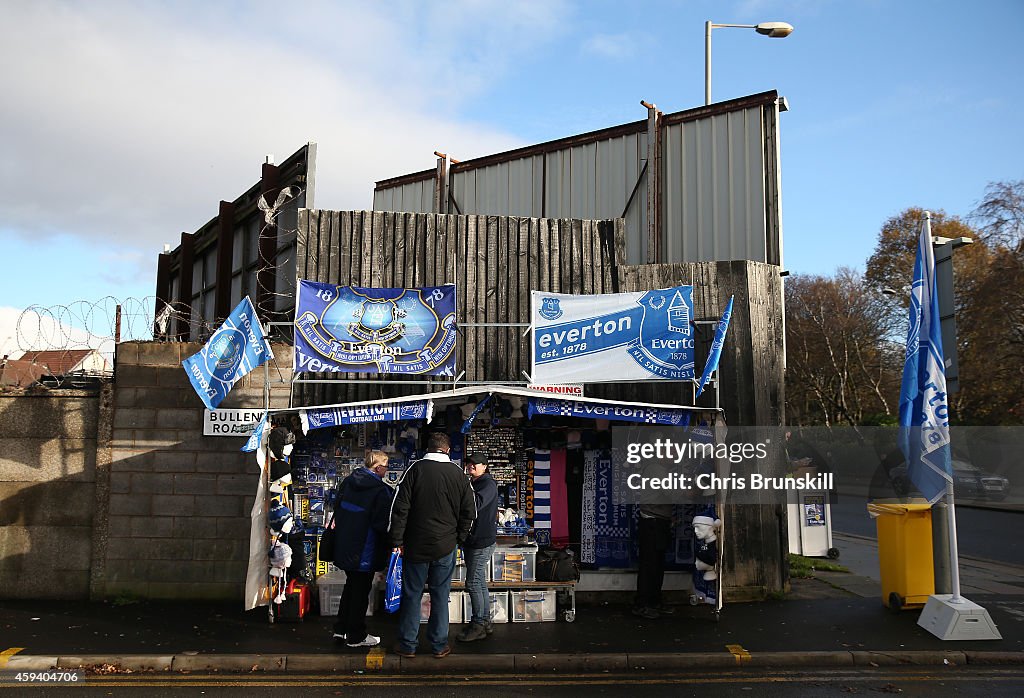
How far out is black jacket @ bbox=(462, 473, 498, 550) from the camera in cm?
833

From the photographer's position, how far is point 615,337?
10.0m

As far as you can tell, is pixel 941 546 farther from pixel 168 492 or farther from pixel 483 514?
pixel 168 492

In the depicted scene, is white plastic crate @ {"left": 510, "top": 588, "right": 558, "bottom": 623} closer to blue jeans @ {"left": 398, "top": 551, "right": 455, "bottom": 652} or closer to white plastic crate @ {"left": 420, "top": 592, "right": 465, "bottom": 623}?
white plastic crate @ {"left": 420, "top": 592, "right": 465, "bottom": 623}

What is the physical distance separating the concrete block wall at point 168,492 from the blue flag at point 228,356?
130cm

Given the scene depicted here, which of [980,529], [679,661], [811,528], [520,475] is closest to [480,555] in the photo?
[520,475]

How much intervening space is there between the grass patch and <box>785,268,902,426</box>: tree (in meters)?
30.1

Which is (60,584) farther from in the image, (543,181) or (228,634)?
(543,181)

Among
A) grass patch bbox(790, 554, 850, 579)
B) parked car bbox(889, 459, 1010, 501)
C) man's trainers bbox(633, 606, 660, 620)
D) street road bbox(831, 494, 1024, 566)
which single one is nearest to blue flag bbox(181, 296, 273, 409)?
man's trainers bbox(633, 606, 660, 620)

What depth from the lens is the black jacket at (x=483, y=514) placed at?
8.33 m

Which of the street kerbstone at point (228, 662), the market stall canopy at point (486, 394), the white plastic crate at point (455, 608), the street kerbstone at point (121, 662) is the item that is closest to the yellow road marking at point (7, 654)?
the street kerbstone at point (121, 662)

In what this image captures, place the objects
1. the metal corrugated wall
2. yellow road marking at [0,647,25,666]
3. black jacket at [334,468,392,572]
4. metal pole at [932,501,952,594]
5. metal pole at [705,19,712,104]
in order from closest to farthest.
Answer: yellow road marking at [0,647,25,666] → black jacket at [334,468,392,572] → metal pole at [932,501,952,594] → the metal corrugated wall → metal pole at [705,19,712,104]

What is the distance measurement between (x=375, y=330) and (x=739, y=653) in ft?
17.8

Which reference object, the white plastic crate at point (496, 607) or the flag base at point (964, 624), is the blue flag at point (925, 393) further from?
the white plastic crate at point (496, 607)

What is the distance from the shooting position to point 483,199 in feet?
52.2
